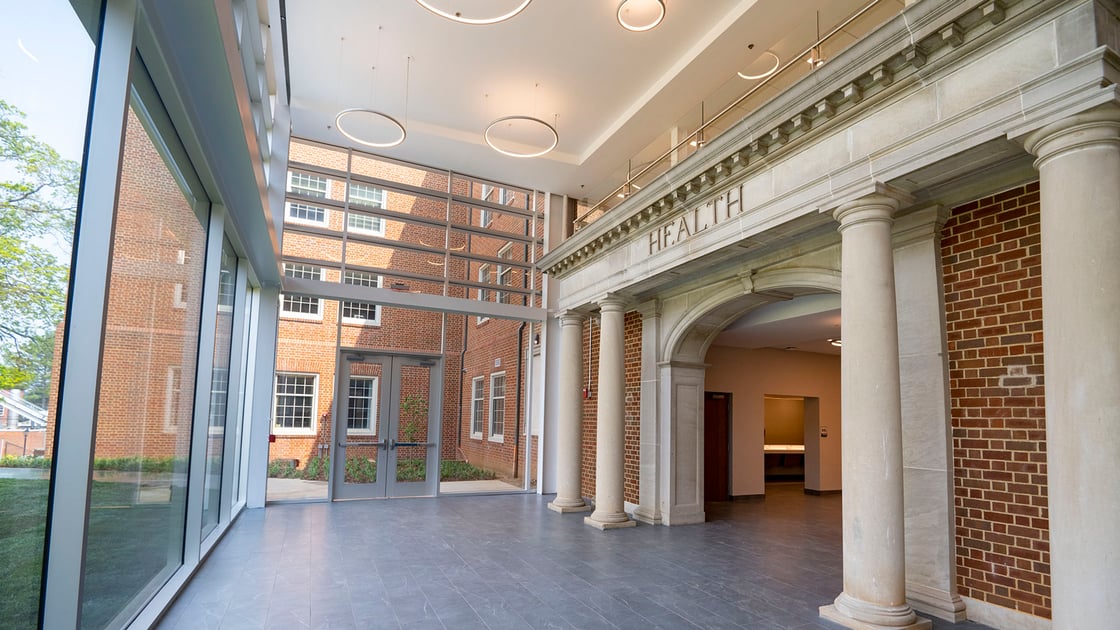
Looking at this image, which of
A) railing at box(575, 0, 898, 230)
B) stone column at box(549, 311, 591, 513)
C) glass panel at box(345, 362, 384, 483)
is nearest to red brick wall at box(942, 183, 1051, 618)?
railing at box(575, 0, 898, 230)

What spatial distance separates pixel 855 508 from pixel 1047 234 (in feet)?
7.58

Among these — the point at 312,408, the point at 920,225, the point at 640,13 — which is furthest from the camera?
the point at 312,408

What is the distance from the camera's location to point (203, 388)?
19.2 ft

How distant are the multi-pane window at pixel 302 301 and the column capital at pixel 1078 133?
31.5ft

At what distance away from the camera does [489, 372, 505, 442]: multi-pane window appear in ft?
39.8

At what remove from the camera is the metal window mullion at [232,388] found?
7758 millimetres

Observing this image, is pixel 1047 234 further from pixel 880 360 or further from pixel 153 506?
pixel 153 506

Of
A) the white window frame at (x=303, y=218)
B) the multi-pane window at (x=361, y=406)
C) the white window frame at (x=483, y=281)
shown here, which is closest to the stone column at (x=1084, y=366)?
the white window frame at (x=483, y=281)

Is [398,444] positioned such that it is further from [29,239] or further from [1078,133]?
[1078,133]

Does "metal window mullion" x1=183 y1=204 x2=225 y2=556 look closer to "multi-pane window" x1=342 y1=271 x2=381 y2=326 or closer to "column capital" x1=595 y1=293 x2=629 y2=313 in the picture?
"multi-pane window" x1=342 y1=271 x2=381 y2=326

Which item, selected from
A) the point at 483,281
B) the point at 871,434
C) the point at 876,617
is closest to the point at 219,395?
the point at 483,281

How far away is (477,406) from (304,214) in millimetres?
4611

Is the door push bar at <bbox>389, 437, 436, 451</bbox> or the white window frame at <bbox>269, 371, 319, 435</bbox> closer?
the white window frame at <bbox>269, 371, 319, 435</bbox>

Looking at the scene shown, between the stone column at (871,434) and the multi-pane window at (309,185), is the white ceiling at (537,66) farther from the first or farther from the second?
the stone column at (871,434)
